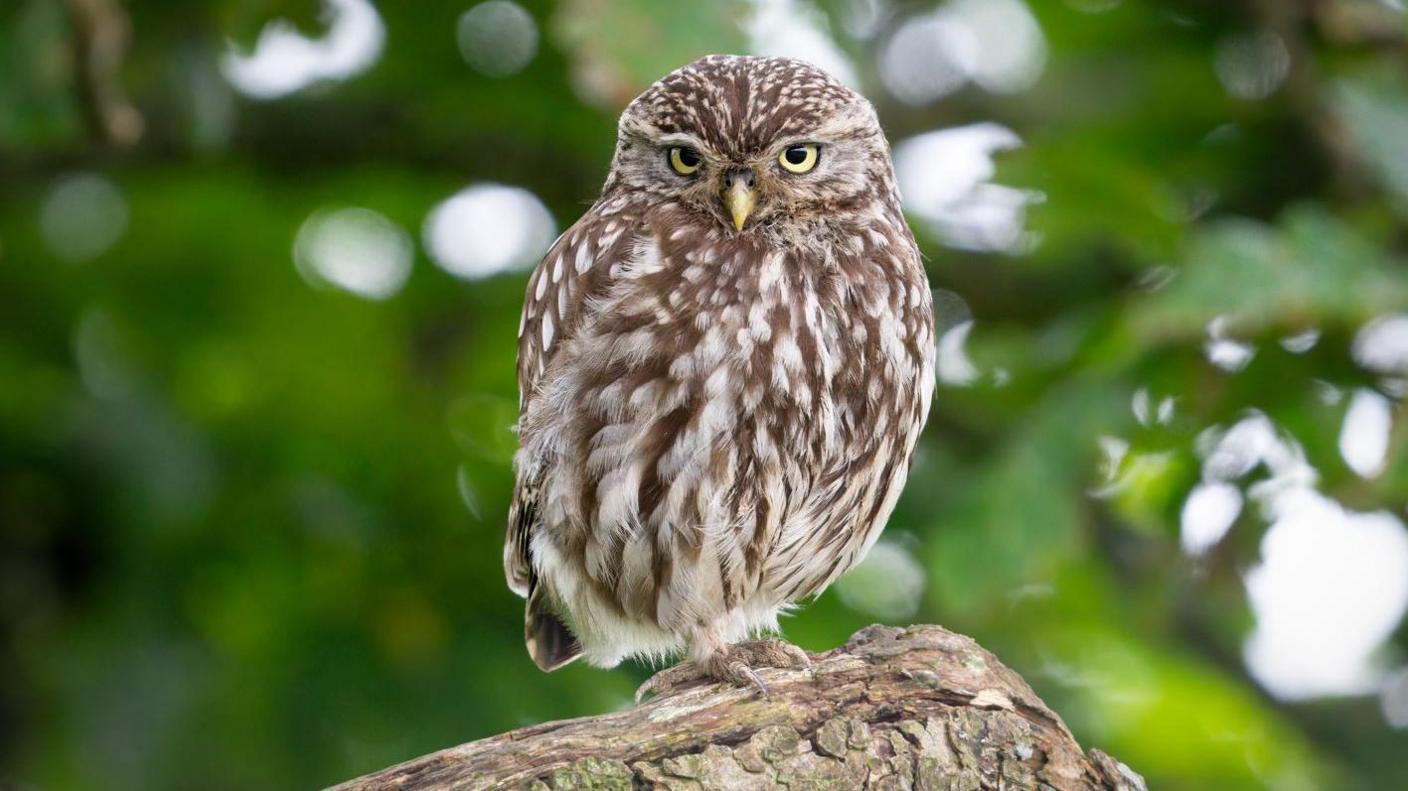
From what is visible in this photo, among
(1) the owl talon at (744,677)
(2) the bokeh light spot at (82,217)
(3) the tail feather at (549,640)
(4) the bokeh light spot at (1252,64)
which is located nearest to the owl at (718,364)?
(1) the owl talon at (744,677)

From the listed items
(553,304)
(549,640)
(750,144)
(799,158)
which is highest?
(799,158)

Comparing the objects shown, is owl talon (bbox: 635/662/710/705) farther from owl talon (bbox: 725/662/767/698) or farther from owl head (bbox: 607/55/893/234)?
owl head (bbox: 607/55/893/234)

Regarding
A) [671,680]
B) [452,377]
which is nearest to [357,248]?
[452,377]

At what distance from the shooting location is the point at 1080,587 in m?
6.97

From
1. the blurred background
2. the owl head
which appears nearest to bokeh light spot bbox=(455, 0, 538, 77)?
the blurred background

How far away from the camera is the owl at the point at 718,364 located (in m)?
4.55

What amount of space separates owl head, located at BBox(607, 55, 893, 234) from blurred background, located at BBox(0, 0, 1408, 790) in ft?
2.34

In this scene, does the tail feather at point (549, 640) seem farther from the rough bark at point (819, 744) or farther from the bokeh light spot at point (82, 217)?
the bokeh light spot at point (82, 217)

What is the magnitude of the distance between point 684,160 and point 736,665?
144 centimetres

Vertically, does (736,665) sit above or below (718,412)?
below

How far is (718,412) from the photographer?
451cm

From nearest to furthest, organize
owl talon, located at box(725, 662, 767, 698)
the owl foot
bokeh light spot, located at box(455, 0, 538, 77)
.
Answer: owl talon, located at box(725, 662, 767, 698) < the owl foot < bokeh light spot, located at box(455, 0, 538, 77)

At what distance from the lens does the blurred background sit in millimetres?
5559

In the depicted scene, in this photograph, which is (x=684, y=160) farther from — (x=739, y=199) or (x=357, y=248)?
(x=357, y=248)
